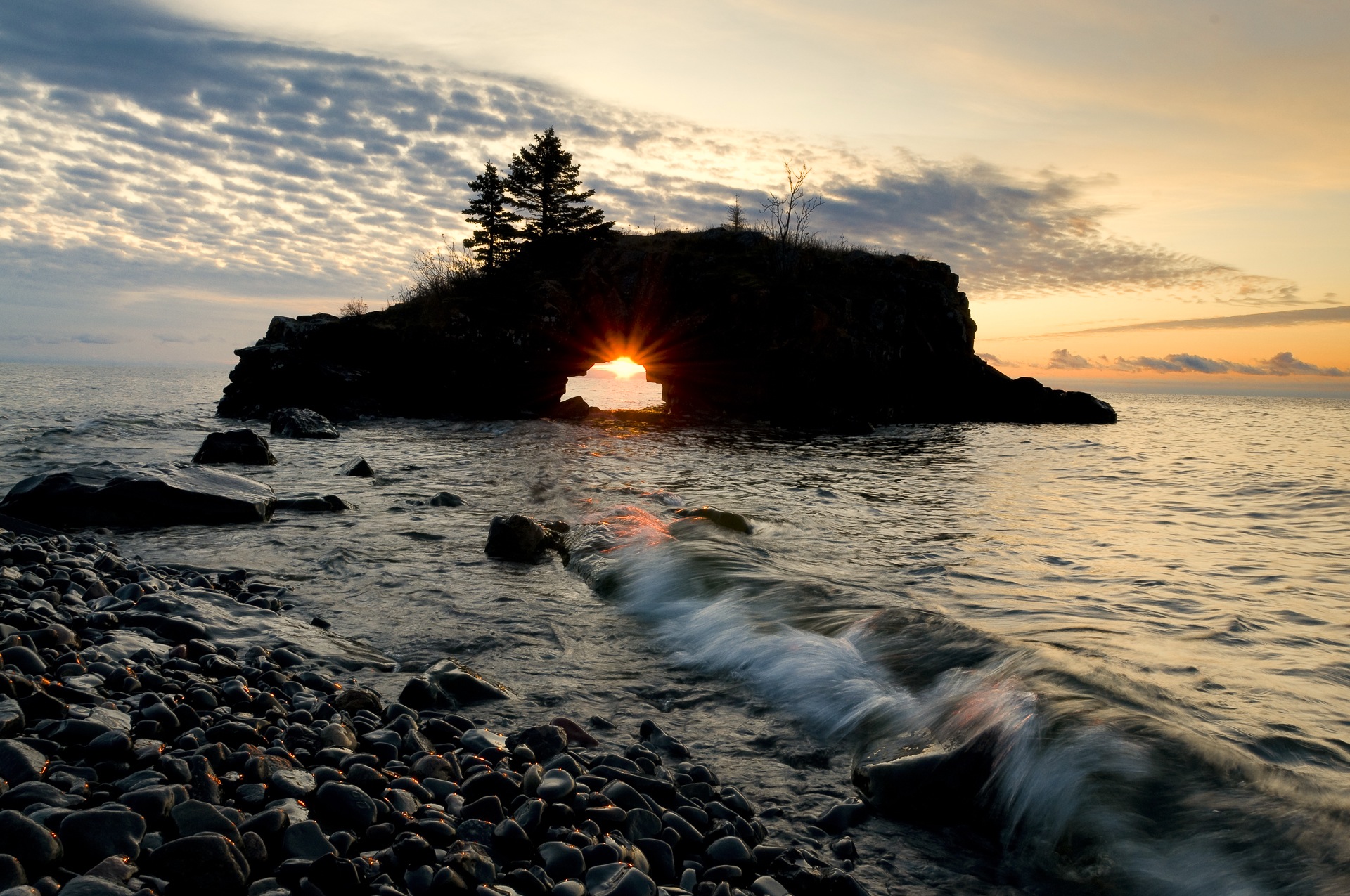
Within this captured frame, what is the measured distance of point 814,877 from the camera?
2.96 metres

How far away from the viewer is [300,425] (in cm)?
2362

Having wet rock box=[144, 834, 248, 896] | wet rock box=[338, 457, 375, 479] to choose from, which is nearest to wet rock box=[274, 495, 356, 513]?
wet rock box=[338, 457, 375, 479]

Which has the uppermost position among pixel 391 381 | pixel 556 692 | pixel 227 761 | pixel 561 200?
pixel 561 200

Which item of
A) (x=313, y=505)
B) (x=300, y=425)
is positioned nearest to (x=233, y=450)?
(x=313, y=505)

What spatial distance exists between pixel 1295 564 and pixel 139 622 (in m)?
13.0

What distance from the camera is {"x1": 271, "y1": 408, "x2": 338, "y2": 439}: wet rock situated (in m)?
23.3

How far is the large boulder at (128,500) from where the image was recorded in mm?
8945

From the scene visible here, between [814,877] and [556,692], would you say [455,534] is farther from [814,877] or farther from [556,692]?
[814,877]

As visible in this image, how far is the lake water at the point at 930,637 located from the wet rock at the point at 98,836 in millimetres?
2113

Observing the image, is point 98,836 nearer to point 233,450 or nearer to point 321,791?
point 321,791

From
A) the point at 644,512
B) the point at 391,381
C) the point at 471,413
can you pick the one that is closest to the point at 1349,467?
the point at 644,512

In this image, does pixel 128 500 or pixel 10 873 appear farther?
pixel 128 500

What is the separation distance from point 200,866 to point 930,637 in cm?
512

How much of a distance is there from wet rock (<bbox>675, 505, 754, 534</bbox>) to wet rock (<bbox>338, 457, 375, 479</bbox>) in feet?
24.3
